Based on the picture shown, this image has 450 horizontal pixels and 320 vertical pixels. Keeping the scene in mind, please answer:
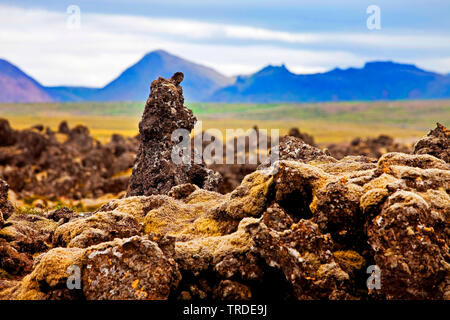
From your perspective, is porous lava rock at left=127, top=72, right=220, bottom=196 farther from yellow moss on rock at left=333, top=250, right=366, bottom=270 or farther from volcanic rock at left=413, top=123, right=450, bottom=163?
yellow moss on rock at left=333, top=250, right=366, bottom=270

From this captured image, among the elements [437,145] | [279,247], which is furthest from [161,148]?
[279,247]

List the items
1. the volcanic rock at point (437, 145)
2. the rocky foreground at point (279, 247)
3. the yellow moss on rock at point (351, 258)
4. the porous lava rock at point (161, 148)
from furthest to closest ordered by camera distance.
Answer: the porous lava rock at point (161, 148)
the volcanic rock at point (437, 145)
the yellow moss on rock at point (351, 258)
the rocky foreground at point (279, 247)

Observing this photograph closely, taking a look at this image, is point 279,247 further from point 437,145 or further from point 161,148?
point 161,148

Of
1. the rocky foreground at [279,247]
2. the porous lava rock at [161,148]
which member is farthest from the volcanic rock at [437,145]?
the porous lava rock at [161,148]

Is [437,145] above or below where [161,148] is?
above

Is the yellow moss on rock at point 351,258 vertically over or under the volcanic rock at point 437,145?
under

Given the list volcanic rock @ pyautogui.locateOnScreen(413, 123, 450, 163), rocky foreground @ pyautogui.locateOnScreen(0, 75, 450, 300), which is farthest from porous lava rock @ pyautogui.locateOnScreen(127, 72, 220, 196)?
volcanic rock @ pyautogui.locateOnScreen(413, 123, 450, 163)

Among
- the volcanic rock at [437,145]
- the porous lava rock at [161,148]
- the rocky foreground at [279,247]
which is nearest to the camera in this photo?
the rocky foreground at [279,247]

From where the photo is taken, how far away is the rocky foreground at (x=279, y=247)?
1216 cm

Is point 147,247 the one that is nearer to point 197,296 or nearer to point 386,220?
point 197,296

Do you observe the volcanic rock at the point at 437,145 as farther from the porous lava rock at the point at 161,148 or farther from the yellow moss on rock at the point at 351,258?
the porous lava rock at the point at 161,148

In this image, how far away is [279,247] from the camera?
42.0 ft

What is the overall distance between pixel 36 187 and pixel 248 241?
5562cm

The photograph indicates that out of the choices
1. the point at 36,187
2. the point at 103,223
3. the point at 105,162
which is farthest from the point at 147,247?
the point at 105,162
